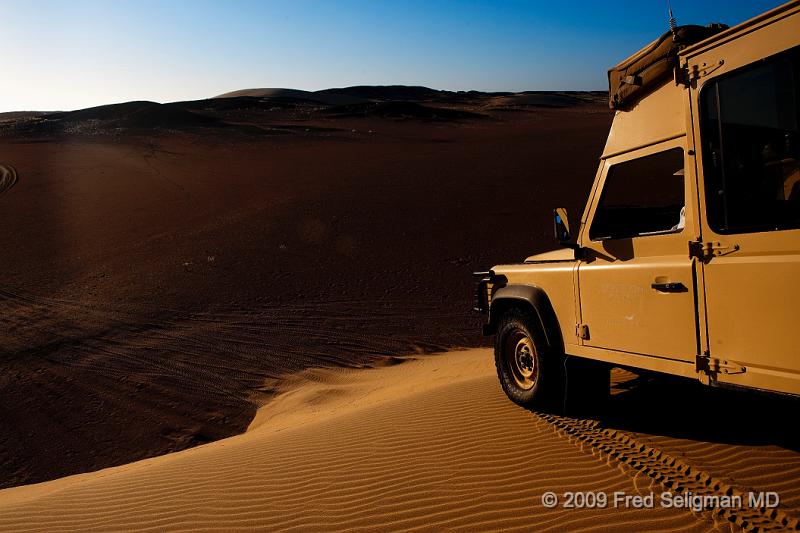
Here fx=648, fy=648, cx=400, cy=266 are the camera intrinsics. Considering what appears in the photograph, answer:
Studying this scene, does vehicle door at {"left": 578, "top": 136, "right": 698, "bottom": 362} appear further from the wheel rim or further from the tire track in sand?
the wheel rim

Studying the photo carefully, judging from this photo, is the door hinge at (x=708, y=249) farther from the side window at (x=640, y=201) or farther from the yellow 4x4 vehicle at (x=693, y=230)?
the side window at (x=640, y=201)

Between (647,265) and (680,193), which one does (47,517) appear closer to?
(647,265)

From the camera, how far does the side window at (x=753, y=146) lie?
3.59 meters

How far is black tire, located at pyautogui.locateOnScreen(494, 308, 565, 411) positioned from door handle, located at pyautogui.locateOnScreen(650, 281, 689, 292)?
1479 mm

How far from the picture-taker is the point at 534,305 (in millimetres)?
5879

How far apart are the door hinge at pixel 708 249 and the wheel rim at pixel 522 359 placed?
2169 mm

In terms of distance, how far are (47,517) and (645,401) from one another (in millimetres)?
5340

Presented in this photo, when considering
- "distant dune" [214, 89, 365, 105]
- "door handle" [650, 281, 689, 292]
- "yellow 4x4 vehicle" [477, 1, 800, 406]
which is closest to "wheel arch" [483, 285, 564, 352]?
"yellow 4x4 vehicle" [477, 1, 800, 406]

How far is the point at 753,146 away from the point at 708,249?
67cm

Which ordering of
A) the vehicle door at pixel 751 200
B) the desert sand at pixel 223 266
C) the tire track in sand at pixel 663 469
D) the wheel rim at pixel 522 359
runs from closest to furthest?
the vehicle door at pixel 751 200 < the tire track in sand at pixel 663 469 < the wheel rim at pixel 522 359 < the desert sand at pixel 223 266

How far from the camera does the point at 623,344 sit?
16.0 ft

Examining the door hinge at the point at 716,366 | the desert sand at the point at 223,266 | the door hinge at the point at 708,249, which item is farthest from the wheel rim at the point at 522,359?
the desert sand at the point at 223,266

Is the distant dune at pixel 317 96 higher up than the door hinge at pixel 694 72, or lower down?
higher up

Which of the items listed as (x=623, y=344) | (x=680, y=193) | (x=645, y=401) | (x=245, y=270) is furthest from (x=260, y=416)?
(x=245, y=270)
